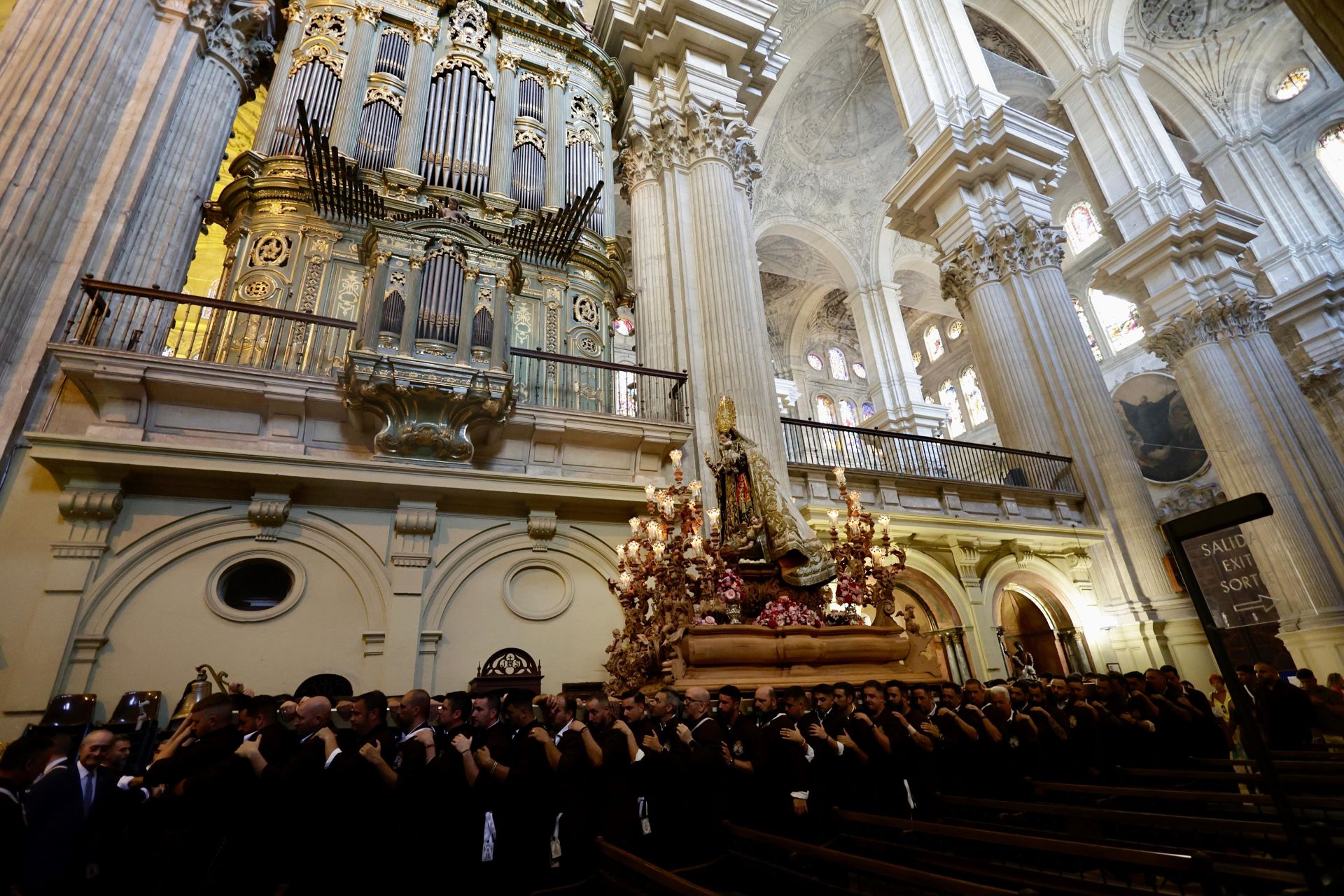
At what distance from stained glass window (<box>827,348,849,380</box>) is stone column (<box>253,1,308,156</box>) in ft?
82.0

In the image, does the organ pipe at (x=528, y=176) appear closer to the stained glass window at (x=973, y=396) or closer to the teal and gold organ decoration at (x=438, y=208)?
the teal and gold organ decoration at (x=438, y=208)

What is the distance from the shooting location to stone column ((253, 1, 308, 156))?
9.53 meters

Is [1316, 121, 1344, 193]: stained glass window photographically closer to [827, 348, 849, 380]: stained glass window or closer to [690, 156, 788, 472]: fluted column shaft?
[827, 348, 849, 380]: stained glass window

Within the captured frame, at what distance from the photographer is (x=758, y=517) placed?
7.29m

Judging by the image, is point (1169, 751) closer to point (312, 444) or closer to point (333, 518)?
point (333, 518)

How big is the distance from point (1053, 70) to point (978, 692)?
21.4 metres

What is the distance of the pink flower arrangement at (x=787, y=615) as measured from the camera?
6621 millimetres

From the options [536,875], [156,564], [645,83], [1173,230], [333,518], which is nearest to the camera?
[536,875]

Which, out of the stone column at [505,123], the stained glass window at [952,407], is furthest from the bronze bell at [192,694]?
the stained glass window at [952,407]

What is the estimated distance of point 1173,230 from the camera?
15758 millimetres

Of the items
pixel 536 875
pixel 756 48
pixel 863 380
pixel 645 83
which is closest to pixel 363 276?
pixel 645 83

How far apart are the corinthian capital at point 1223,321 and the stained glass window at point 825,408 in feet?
50.2

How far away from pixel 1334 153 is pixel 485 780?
2747 cm

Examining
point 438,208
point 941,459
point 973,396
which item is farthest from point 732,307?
point 973,396
